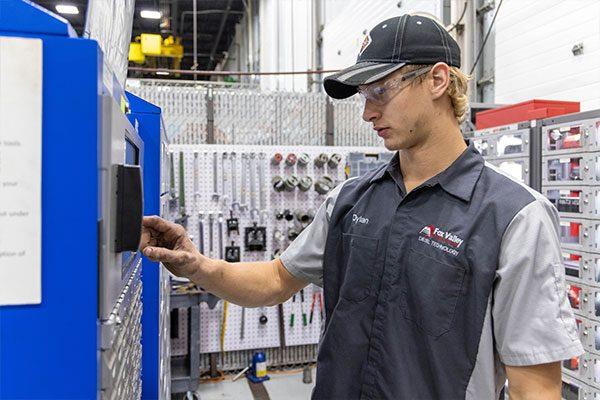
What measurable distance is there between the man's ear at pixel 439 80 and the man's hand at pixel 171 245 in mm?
751

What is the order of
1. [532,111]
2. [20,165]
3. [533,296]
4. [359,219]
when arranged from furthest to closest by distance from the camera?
[532,111]
[359,219]
[533,296]
[20,165]

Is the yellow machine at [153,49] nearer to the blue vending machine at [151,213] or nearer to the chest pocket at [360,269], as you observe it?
the blue vending machine at [151,213]

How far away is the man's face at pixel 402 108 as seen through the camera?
1.30 meters

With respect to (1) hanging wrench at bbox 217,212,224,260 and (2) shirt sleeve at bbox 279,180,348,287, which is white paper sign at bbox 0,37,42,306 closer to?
(2) shirt sleeve at bbox 279,180,348,287

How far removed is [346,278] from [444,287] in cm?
29

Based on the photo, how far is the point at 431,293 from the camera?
1.27 m

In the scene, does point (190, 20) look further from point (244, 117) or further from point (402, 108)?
point (402, 108)

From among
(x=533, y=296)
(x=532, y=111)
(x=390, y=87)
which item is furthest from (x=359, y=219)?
(x=532, y=111)

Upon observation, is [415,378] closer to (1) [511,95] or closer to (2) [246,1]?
(1) [511,95]

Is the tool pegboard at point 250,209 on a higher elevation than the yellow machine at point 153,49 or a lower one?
lower

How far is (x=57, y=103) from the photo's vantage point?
2.14 ft

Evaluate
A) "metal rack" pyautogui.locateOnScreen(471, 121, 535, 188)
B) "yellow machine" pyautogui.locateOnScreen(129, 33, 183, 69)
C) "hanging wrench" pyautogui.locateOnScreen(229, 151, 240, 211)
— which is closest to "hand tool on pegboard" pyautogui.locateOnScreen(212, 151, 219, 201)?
"hanging wrench" pyautogui.locateOnScreen(229, 151, 240, 211)

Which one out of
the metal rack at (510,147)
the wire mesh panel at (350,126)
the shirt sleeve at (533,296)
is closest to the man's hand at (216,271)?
the shirt sleeve at (533,296)

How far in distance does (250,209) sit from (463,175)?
303cm
